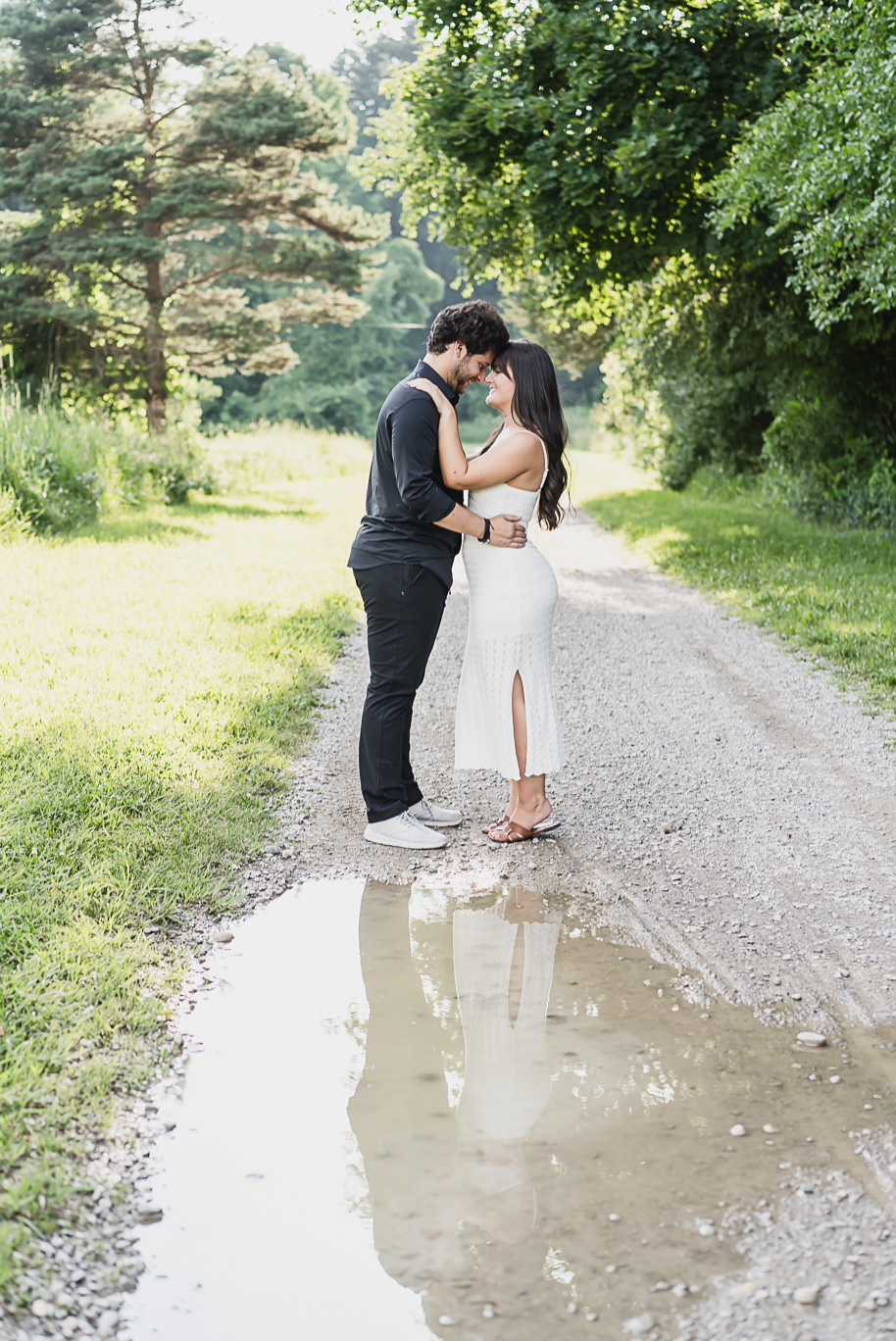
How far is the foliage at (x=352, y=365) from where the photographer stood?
46.2m

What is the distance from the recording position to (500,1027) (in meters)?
3.36

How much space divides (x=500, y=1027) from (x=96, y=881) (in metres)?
1.67

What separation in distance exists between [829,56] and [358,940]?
9.83m

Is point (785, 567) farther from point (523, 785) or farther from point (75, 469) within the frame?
point (75, 469)

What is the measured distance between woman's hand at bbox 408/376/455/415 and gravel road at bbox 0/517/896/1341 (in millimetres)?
1922

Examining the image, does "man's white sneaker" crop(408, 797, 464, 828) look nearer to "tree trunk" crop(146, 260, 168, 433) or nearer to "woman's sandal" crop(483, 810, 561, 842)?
"woman's sandal" crop(483, 810, 561, 842)

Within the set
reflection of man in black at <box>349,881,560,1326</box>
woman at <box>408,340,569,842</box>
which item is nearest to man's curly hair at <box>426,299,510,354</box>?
woman at <box>408,340,569,842</box>

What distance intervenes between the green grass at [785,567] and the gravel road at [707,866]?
437mm

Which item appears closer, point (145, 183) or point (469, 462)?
point (469, 462)

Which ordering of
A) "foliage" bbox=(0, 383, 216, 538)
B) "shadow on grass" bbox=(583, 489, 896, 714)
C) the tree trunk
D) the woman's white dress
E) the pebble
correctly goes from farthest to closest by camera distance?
the tree trunk, "foliage" bbox=(0, 383, 216, 538), "shadow on grass" bbox=(583, 489, 896, 714), the woman's white dress, the pebble

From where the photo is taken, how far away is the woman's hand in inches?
177

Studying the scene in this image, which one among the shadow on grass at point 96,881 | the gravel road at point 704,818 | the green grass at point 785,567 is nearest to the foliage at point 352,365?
the green grass at point 785,567

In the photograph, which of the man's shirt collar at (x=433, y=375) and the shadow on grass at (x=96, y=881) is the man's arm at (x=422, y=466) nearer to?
the man's shirt collar at (x=433, y=375)

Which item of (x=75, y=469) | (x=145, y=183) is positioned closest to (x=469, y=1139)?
(x=75, y=469)
